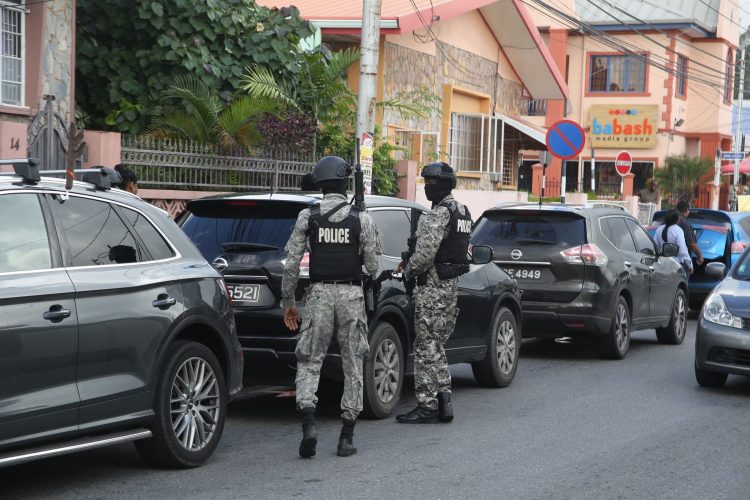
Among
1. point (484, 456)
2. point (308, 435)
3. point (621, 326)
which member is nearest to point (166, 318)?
point (308, 435)

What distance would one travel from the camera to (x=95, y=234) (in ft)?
21.8

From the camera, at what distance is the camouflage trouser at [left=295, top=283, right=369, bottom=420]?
747 cm

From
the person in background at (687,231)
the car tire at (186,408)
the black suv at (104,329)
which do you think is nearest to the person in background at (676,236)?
the person in background at (687,231)

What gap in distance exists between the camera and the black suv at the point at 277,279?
8.31m

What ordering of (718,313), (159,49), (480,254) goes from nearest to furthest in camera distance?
(480,254), (718,313), (159,49)

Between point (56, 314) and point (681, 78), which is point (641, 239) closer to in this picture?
point (56, 314)

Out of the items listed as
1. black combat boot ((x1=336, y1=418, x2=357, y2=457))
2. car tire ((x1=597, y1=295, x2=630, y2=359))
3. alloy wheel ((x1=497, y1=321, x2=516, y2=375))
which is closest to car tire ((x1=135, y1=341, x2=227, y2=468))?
black combat boot ((x1=336, y1=418, x2=357, y2=457))

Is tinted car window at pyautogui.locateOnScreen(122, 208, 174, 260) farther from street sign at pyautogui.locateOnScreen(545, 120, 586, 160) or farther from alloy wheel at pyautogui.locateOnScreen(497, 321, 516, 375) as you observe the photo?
street sign at pyautogui.locateOnScreen(545, 120, 586, 160)

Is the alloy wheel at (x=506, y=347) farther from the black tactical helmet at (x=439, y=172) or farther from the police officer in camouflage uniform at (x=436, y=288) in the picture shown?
the black tactical helmet at (x=439, y=172)

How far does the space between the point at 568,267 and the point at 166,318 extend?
658cm

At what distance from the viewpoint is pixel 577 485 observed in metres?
6.88

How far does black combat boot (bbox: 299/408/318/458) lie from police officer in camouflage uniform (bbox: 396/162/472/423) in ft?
4.92

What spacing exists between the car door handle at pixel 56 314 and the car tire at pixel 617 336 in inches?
308

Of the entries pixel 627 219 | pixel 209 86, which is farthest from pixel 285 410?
pixel 209 86
